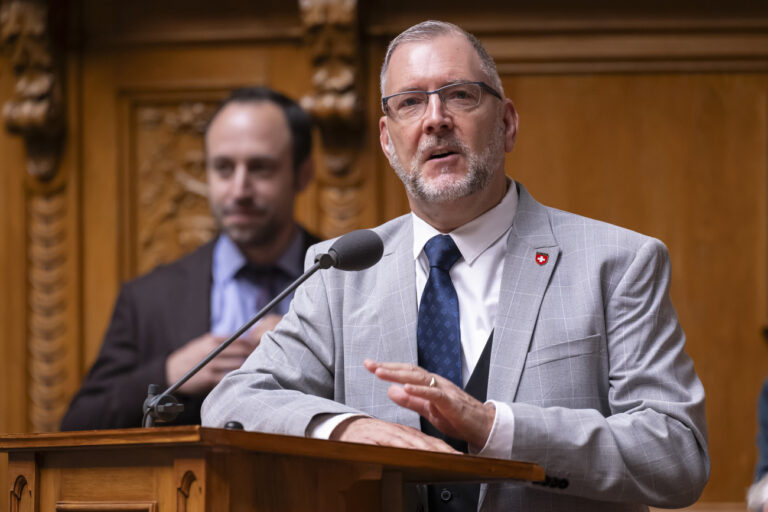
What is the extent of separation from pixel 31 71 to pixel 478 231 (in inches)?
101

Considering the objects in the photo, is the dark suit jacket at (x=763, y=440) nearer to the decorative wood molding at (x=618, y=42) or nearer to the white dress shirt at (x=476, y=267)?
the white dress shirt at (x=476, y=267)

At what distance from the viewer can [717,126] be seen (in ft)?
13.7

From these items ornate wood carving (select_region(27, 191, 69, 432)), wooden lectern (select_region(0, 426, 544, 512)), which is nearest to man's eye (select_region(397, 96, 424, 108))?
wooden lectern (select_region(0, 426, 544, 512))

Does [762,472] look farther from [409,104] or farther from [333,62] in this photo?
[333,62]

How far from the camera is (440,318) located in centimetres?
220

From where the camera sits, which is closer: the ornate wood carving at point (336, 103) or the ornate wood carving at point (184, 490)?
the ornate wood carving at point (184, 490)

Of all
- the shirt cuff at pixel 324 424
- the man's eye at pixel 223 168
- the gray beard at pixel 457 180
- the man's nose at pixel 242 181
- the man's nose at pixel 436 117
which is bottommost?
the shirt cuff at pixel 324 424

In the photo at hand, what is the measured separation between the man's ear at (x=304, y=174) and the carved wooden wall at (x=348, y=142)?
8 cm

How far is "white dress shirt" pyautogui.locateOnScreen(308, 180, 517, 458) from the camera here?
220 centimetres

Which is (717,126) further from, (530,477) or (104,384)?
(530,477)

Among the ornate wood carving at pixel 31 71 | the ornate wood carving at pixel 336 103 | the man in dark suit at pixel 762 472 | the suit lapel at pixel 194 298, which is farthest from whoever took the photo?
the ornate wood carving at pixel 31 71

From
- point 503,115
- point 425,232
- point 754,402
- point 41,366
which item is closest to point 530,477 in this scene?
point 425,232

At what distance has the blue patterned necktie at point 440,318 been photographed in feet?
7.04

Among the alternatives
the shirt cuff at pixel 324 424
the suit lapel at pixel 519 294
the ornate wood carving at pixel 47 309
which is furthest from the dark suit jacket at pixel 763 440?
the ornate wood carving at pixel 47 309
